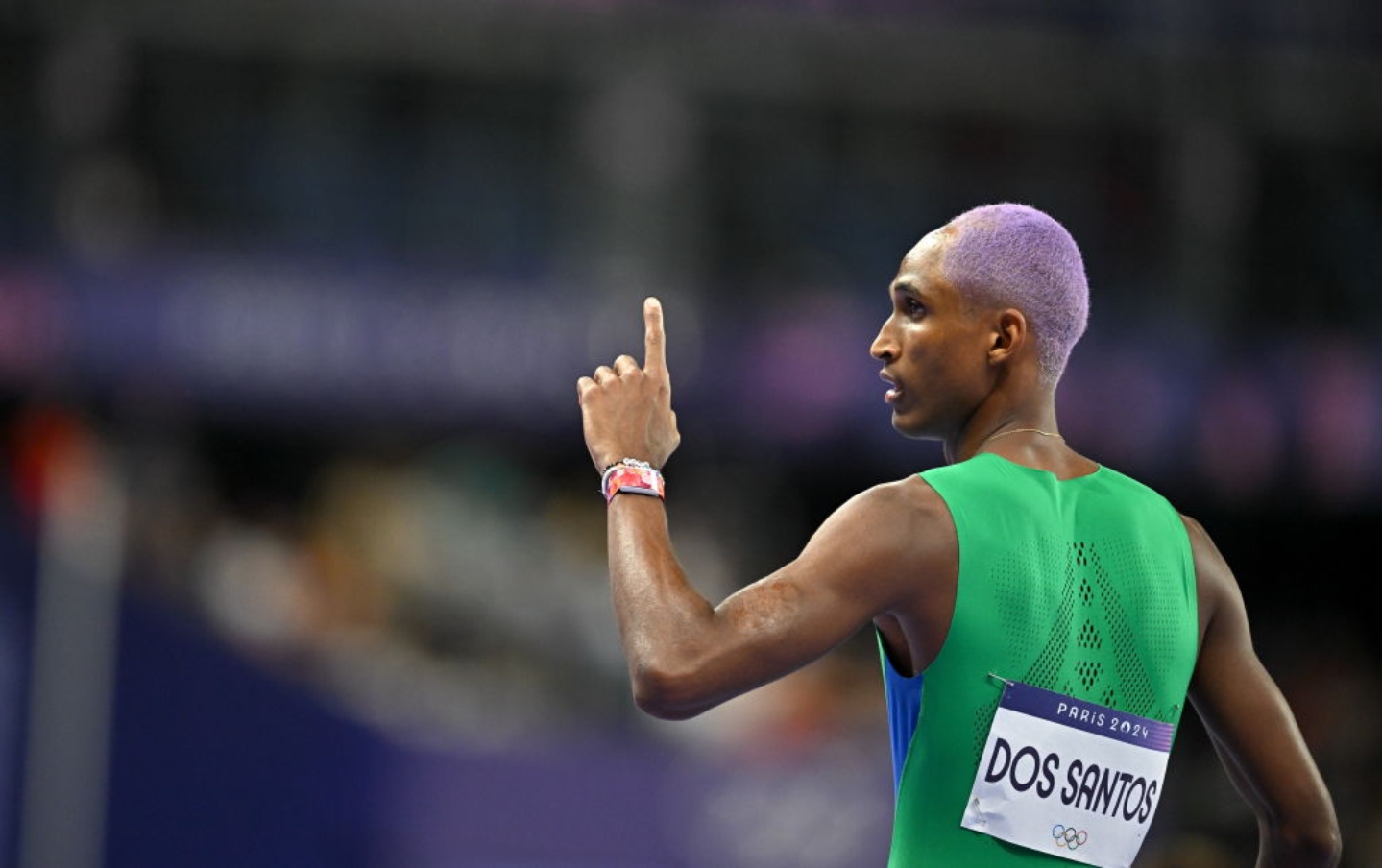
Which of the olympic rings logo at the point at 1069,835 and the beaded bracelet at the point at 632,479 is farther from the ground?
the beaded bracelet at the point at 632,479

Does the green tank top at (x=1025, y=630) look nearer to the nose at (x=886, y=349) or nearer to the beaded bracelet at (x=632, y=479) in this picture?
the nose at (x=886, y=349)

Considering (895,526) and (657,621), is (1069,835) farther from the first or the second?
(657,621)

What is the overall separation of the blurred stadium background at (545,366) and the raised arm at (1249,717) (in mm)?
6291

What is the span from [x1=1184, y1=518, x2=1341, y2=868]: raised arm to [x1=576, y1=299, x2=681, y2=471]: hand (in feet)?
3.04

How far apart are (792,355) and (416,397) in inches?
98.4

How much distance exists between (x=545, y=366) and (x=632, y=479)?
10.00 meters

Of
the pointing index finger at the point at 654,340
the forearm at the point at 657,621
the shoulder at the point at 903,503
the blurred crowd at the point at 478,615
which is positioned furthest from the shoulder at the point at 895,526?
the blurred crowd at the point at 478,615

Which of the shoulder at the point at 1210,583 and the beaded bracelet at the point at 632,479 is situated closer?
the beaded bracelet at the point at 632,479

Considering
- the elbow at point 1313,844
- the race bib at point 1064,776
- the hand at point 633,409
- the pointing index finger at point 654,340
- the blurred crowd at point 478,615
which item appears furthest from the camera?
the blurred crowd at point 478,615

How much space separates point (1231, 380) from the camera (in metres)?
14.0

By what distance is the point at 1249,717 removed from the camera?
3459 mm

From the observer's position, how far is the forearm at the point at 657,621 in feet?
9.47

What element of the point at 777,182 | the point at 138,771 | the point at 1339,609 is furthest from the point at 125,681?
the point at 1339,609

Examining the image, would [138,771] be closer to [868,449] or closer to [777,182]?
[868,449]
